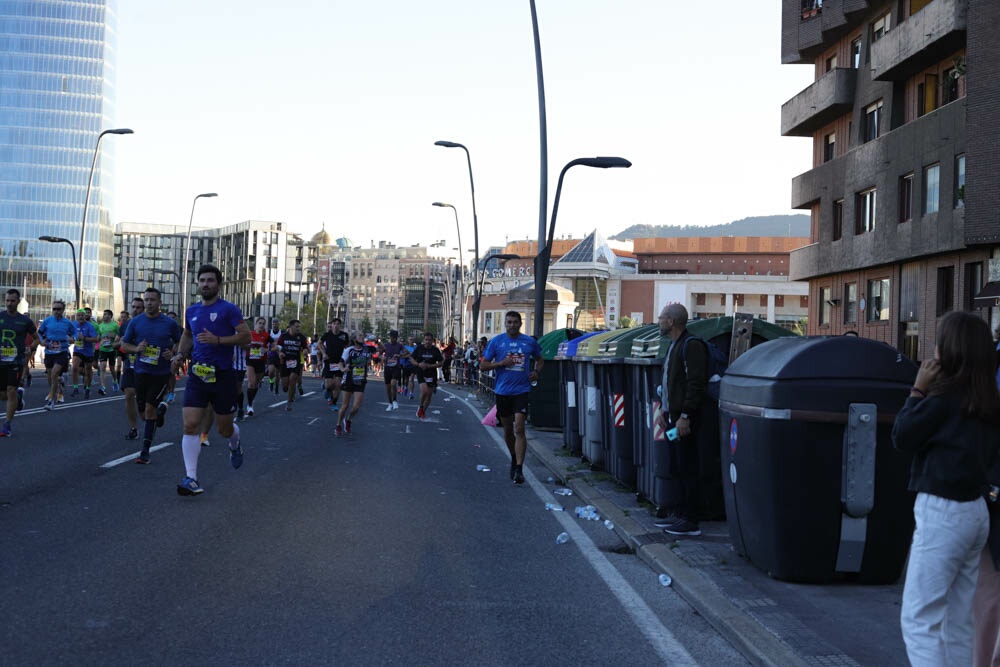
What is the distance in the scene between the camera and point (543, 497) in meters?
11.6

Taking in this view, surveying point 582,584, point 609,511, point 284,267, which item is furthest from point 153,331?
point 284,267

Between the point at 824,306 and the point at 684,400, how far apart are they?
1452 inches

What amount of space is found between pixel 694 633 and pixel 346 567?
7.61ft

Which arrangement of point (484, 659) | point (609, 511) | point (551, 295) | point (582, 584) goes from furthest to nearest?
point (551, 295) < point (609, 511) < point (582, 584) < point (484, 659)

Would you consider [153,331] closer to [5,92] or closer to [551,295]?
A: [551,295]

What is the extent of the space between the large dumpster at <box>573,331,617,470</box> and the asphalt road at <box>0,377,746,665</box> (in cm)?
73

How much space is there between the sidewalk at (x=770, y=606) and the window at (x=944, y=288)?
85.7 feet

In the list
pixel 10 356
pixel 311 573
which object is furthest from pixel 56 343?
pixel 311 573

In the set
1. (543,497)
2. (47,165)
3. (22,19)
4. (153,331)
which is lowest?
(543,497)

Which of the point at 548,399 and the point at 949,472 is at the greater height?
the point at 949,472

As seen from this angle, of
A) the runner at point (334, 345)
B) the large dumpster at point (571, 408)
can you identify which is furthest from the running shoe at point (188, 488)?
the runner at point (334, 345)

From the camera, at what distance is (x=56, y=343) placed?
2150 centimetres

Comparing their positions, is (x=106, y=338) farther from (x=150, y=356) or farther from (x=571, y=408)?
(x=571, y=408)

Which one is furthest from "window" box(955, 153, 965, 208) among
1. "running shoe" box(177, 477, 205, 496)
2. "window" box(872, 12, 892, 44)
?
"running shoe" box(177, 477, 205, 496)
